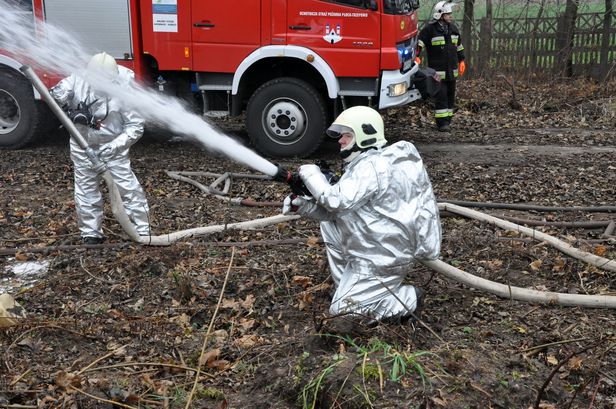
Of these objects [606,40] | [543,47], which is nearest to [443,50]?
[543,47]

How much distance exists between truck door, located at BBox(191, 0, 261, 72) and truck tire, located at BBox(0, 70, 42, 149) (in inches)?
96.7

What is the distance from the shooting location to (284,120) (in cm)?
1013

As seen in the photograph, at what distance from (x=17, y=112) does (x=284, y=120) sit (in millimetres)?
3849

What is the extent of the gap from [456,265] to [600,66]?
36.9ft

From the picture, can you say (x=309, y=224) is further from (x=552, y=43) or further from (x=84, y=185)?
(x=552, y=43)

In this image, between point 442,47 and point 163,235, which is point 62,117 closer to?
point 163,235

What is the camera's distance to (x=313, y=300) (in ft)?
17.8

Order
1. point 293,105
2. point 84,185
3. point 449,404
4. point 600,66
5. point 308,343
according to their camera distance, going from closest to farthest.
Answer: point 449,404
point 308,343
point 84,185
point 293,105
point 600,66

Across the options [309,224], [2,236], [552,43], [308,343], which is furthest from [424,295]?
[552,43]

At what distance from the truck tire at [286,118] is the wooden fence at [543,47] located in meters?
7.20

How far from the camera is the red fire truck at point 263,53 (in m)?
9.63

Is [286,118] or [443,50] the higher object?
[443,50]

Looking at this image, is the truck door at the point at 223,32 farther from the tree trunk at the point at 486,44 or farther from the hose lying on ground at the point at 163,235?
the tree trunk at the point at 486,44

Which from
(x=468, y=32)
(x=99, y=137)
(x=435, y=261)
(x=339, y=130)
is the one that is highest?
(x=468, y=32)
